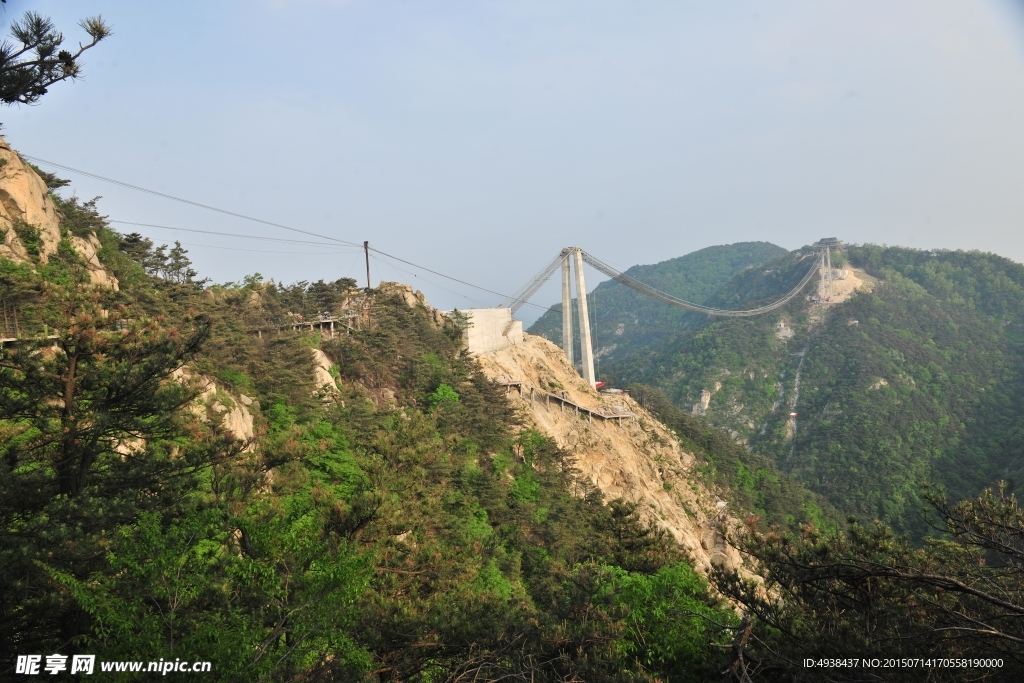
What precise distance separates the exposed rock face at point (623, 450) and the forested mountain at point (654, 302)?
57.4 meters

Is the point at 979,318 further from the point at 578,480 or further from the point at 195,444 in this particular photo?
the point at 195,444

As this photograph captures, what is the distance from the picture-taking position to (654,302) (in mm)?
134625

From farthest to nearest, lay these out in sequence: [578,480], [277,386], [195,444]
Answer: [578,480], [277,386], [195,444]

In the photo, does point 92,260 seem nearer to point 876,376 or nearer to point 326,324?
point 326,324

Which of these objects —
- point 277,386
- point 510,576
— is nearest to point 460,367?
point 277,386

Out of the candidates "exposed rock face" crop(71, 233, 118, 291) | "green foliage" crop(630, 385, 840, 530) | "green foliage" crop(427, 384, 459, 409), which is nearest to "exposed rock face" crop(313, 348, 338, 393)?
"green foliage" crop(427, 384, 459, 409)

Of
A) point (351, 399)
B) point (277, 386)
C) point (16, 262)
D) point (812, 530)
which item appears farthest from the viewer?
point (351, 399)

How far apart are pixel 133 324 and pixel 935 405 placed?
6457 cm

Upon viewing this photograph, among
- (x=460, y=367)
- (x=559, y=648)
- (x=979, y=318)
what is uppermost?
(x=979, y=318)

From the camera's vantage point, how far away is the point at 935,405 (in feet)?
190

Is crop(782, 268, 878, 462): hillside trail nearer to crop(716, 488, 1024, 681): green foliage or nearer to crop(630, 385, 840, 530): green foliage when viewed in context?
crop(630, 385, 840, 530): green foliage

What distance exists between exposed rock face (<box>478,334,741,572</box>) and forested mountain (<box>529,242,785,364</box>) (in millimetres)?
57350

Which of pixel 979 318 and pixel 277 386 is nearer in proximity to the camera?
pixel 277 386

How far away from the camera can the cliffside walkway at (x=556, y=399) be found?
31250 mm
